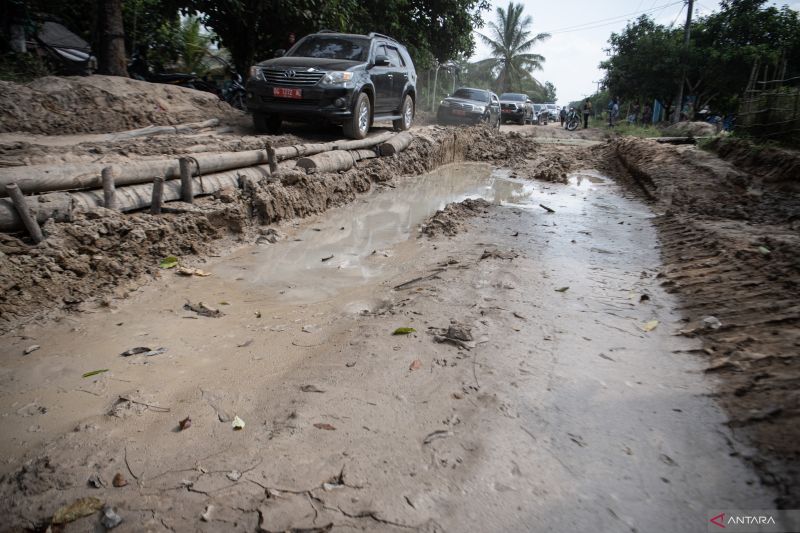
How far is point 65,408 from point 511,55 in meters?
43.3

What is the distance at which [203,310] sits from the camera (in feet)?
12.1

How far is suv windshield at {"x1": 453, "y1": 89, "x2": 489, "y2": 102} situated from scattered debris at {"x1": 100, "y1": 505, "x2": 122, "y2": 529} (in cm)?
1700

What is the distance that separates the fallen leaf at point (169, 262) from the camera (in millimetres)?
4359

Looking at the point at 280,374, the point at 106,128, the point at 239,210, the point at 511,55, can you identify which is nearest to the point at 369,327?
the point at 280,374

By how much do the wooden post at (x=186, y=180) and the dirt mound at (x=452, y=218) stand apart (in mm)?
2647

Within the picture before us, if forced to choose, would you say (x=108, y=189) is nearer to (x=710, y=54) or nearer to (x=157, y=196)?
(x=157, y=196)

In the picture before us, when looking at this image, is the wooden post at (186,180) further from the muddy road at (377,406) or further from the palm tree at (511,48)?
the palm tree at (511,48)

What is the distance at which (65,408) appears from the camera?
2.54 metres

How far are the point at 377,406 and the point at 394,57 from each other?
918cm

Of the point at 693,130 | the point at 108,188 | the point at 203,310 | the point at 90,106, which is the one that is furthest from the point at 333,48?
the point at 693,130

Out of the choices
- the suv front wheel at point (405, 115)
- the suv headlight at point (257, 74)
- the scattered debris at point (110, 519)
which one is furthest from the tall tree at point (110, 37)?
the scattered debris at point (110, 519)

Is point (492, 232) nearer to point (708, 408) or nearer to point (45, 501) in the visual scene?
point (708, 408)

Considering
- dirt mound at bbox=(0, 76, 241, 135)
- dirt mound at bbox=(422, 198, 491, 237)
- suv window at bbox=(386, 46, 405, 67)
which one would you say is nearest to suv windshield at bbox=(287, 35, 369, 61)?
suv window at bbox=(386, 46, 405, 67)

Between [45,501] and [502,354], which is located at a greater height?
[502,354]
